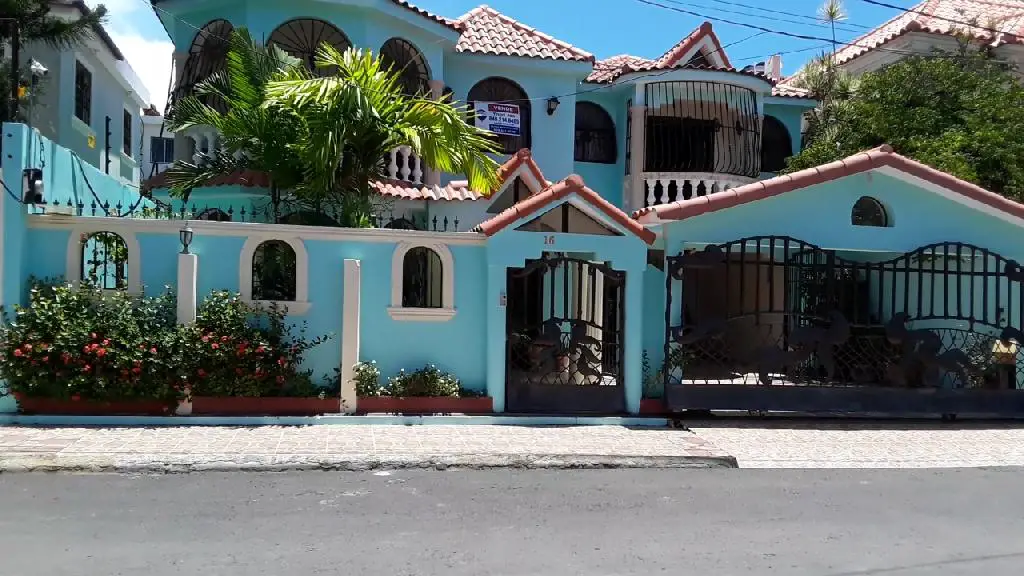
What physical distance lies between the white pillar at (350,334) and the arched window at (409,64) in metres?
5.17

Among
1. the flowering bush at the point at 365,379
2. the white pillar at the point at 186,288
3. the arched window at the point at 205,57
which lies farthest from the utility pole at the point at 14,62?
the flowering bush at the point at 365,379

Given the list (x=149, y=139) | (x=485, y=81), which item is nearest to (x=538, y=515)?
(x=485, y=81)

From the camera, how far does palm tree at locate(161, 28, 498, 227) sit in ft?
31.1

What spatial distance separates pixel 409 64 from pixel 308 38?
1.71 m

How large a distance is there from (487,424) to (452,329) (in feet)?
4.13

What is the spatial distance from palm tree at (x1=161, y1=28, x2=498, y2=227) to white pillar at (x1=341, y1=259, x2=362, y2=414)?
892 mm

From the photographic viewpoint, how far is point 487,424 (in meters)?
9.77

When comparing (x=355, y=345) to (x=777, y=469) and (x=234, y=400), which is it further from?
(x=777, y=469)

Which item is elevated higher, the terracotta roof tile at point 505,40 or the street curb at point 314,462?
the terracotta roof tile at point 505,40

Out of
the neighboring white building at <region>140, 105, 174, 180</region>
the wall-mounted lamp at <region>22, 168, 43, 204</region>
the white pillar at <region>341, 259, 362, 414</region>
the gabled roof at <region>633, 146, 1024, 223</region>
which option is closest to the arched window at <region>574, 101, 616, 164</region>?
the gabled roof at <region>633, 146, 1024, 223</region>

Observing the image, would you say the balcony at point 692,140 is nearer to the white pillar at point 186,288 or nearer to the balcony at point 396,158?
the balcony at point 396,158

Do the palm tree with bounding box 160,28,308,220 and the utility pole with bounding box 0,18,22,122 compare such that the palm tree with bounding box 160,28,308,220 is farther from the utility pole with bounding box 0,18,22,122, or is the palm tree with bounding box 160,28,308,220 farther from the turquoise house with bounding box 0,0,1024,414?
the utility pole with bounding box 0,18,22,122

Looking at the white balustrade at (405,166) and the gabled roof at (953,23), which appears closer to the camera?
the white balustrade at (405,166)

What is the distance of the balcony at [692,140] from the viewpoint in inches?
606
